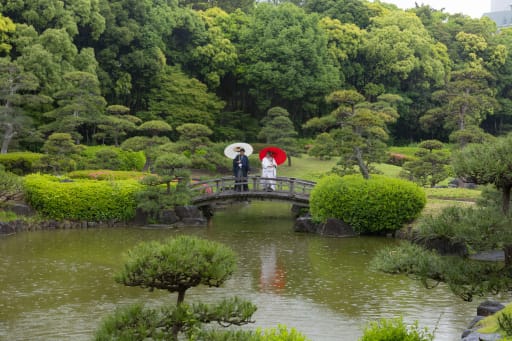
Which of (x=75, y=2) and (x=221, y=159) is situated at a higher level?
(x=75, y=2)

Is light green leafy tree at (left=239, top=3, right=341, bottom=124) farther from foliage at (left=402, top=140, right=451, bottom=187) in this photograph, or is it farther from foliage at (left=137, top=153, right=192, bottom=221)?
foliage at (left=137, top=153, right=192, bottom=221)

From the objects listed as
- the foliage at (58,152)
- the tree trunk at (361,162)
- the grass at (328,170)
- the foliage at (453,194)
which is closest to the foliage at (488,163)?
the grass at (328,170)

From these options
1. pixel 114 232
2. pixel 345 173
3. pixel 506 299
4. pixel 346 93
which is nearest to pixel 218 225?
pixel 114 232

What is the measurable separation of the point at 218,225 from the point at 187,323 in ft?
45.1

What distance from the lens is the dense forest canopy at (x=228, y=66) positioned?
2706 centimetres

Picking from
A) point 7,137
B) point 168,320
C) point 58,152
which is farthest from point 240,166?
point 168,320

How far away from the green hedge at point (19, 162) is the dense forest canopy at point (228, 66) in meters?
1.29

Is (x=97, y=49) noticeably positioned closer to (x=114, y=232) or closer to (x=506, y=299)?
(x=114, y=232)

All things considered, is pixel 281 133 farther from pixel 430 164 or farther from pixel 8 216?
pixel 8 216

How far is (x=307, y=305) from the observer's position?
38.2 feet

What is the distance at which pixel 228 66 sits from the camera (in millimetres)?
37781

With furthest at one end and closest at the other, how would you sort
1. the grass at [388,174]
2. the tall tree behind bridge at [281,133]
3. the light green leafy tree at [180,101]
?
the light green leafy tree at [180,101]
the tall tree behind bridge at [281,133]
the grass at [388,174]

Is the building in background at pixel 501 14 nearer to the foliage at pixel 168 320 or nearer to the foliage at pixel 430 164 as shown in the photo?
the foliage at pixel 430 164

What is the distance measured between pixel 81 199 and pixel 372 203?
26.8 feet
